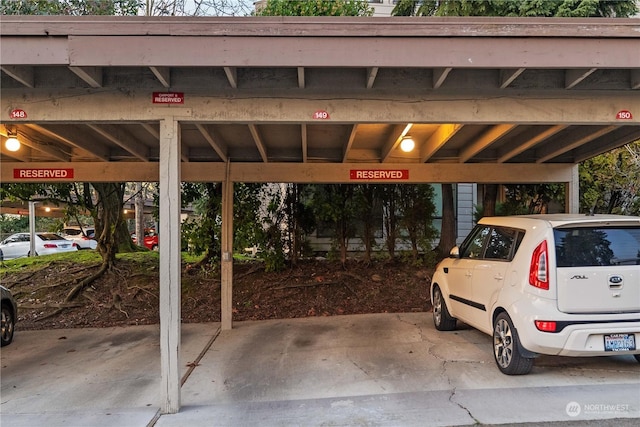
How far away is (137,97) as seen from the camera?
14.6 ft

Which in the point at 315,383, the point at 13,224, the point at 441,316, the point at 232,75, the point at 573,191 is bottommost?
the point at 315,383

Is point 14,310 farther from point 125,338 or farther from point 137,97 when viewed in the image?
point 137,97

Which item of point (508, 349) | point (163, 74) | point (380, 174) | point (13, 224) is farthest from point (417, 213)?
point (13, 224)

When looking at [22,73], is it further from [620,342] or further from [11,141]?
[620,342]

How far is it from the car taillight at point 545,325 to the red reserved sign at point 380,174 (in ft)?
12.4

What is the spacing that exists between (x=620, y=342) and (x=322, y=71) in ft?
13.0

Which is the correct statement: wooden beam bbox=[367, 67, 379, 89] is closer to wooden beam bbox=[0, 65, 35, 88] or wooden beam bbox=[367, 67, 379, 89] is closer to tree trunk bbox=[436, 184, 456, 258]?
wooden beam bbox=[0, 65, 35, 88]

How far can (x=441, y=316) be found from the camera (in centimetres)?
692

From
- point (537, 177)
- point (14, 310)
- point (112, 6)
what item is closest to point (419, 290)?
point (537, 177)

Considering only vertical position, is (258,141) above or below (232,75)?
below

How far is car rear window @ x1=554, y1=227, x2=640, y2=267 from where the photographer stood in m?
4.29

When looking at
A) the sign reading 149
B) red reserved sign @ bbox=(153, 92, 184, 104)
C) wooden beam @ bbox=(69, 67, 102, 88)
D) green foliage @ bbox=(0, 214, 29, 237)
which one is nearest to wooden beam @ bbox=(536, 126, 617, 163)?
the sign reading 149

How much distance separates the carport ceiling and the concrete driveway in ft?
9.07

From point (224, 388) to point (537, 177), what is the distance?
6174 mm
